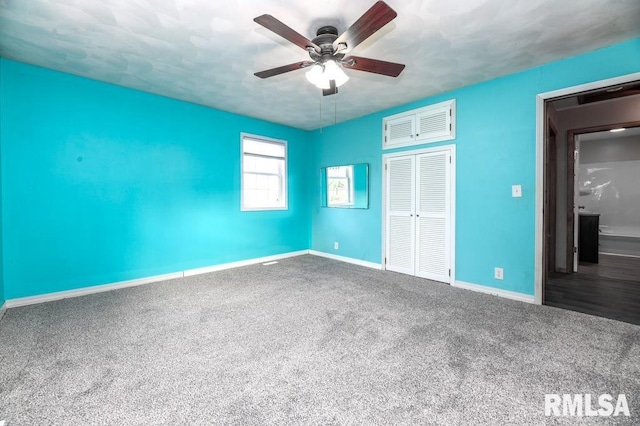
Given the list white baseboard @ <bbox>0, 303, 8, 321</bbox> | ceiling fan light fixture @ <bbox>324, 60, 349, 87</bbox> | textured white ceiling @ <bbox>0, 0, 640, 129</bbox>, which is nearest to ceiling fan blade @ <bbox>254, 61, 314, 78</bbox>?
ceiling fan light fixture @ <bbox>324, 60, 349, 87</bbox>

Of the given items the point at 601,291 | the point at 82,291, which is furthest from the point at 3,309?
the point at 601,291

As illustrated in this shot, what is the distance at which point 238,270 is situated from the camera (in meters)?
4.38

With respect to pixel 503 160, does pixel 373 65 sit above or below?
above

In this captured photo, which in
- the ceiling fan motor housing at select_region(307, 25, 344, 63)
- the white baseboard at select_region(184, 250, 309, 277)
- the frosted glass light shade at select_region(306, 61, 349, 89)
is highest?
the ceiling fan motor housing at select_region(307, 25, 344, 63)

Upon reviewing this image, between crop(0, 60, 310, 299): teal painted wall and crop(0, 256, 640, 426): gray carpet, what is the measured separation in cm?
53

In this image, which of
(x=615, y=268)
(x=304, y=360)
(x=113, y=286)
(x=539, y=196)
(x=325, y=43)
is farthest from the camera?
(x=615, y=268)

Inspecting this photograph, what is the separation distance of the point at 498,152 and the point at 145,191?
440 cm

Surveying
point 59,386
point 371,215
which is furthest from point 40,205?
point 371,215

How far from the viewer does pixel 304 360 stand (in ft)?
6.28

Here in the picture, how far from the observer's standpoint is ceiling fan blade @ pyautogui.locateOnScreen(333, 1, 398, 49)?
1635 millimetres

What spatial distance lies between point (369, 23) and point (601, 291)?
4067 mm

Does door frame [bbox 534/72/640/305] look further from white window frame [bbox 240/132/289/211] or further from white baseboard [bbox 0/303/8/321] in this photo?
white baseboard [bbox 0/303/8/321]

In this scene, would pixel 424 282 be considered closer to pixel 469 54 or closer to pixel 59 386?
pixel 469 54

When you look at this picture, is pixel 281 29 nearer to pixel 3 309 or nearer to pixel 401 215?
pixel 401 215
